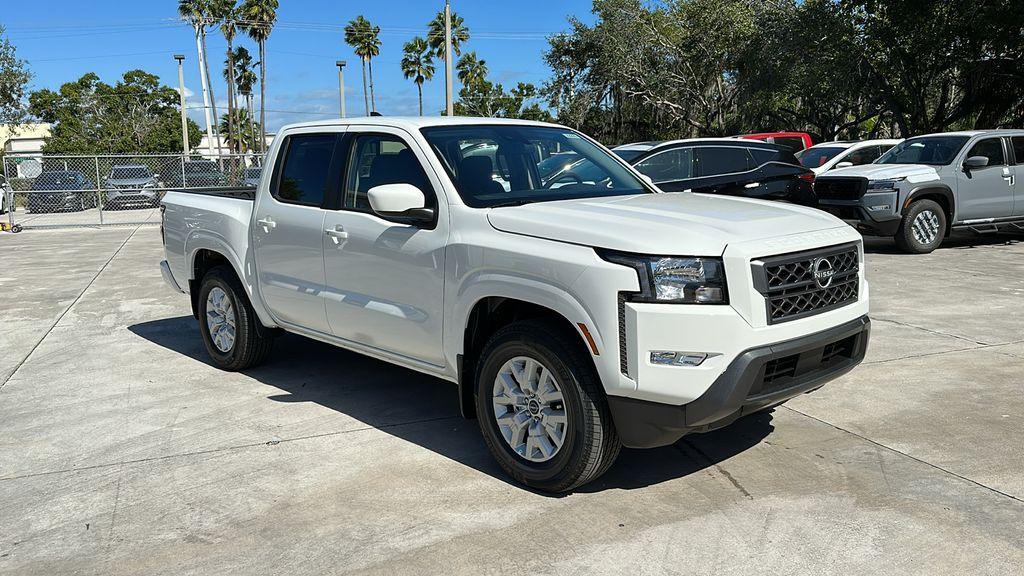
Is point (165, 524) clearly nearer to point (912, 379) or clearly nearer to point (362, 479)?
point (362, 479)

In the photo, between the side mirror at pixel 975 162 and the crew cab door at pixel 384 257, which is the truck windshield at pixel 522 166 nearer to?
the crew cab door at pixel 384 257

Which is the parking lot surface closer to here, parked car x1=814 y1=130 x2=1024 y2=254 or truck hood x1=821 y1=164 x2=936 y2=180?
parked car x1=814 y1=130 x2=1024 y2=254

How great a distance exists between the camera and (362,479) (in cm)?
451

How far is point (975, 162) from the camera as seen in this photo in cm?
1250

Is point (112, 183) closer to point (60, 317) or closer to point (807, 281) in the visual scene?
point (60, 317)

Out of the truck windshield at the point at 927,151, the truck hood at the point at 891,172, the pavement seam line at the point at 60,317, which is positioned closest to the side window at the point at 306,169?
the pavement seam line at the point at 60,317

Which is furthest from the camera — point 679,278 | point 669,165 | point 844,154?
point 844,154

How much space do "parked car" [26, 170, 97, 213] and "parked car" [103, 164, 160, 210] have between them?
98 cm

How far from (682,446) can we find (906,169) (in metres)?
9.30

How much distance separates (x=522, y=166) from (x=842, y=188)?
8.89 metres

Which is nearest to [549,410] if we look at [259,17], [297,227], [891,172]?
[297,227]

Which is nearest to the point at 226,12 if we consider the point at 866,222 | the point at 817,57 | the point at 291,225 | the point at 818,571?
the point at 817,57

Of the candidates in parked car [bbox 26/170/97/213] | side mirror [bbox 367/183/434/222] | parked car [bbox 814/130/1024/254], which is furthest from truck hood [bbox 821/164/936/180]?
parked car [bbox 26/170/97/213]

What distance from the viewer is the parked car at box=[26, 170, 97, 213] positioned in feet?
78.9
